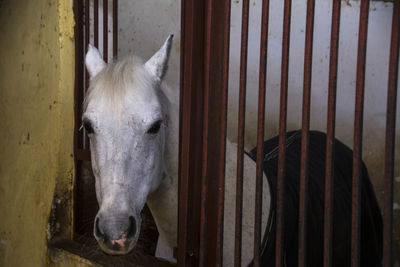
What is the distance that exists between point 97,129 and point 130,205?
304mm

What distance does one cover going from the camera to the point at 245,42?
101cm

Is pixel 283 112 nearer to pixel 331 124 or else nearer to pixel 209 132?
pixel 331 124

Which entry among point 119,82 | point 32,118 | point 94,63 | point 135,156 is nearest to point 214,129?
point 135,156

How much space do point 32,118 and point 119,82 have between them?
91 centimetres

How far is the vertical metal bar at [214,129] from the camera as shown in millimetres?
1064

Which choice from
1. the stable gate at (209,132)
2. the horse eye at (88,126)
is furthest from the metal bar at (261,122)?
the horse eye at (88,126)

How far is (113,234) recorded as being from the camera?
1.02 m

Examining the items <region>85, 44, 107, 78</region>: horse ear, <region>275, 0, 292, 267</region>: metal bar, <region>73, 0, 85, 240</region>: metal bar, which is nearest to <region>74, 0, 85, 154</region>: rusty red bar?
<region>73, 0, 85, 240</region>: metal bar

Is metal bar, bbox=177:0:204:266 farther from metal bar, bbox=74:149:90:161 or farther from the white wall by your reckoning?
the white wall

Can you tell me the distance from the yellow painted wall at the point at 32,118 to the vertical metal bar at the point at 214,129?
0.94m

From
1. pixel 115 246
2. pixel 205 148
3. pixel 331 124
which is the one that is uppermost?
pixel 331 124

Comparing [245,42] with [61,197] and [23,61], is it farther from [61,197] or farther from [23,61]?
[23,61]

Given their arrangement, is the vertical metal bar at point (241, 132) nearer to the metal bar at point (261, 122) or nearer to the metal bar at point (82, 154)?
the metal bar at point (261, 122)

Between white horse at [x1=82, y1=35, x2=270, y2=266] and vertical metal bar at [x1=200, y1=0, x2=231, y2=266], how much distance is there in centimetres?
23
